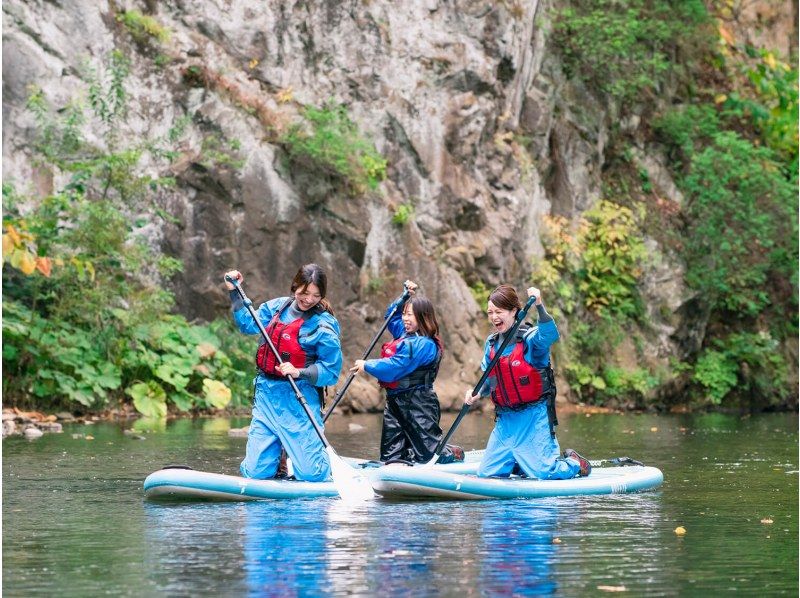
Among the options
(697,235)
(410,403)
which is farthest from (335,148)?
(410,403)

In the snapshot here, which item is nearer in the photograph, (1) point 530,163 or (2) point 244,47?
(2) point 244,47

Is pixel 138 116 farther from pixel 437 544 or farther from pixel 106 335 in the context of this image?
pixel 437 544

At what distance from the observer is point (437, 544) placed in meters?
7.25

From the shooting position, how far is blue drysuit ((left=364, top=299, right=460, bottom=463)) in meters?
10.4

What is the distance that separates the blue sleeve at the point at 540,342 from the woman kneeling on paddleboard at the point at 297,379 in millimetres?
1371

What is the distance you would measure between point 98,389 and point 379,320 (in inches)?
207

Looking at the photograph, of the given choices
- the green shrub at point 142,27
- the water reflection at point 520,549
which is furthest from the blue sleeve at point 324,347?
the green shrub at point 142,27

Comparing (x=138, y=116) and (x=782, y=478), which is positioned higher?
(x=138, y=116)

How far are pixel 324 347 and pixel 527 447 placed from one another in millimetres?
1681

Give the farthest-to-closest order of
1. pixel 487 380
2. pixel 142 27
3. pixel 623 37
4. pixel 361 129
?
pixel 623 37 → pixel 361 129 → pixel 142 27 → pixel 487 380

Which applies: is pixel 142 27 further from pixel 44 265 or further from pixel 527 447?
pixel 527 447

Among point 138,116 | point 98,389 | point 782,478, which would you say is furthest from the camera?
point 138,116

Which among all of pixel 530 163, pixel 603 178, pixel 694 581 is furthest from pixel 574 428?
pixel 694 581

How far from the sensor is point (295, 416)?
377 inches
